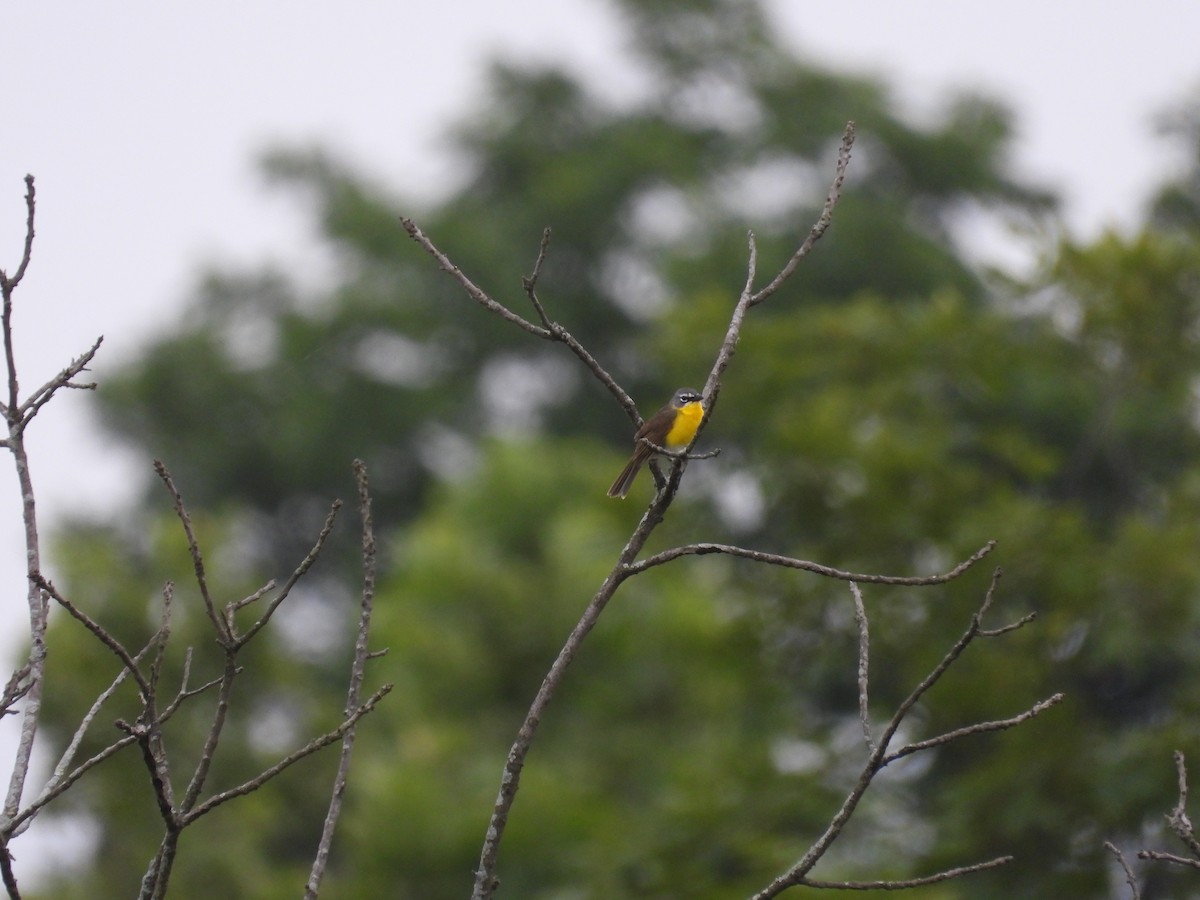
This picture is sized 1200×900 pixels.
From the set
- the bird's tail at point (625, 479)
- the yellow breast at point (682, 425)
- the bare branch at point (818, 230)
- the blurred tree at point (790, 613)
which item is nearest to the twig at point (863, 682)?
the bare branch at point (818, 230)

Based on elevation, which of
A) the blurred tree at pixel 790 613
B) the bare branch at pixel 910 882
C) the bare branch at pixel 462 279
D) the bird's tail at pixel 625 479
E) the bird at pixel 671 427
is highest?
the blurred tree at pixel 790 613

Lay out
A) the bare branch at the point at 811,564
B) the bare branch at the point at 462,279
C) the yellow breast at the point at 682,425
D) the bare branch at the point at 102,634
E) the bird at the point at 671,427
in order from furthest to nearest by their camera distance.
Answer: the yellow breast at the point at 682,425 < the bird at the point at 671,427 < the bare branch at the point at 462,279 < the bare branch at the point at 811,564 < the bare branch at the point at 102,634

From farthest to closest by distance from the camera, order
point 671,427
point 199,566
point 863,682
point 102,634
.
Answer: point 671,427, point 863,682, point 199,566, point 102,634

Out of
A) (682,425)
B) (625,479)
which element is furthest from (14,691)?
(682,425)

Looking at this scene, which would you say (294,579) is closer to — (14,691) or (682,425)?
(14,691)

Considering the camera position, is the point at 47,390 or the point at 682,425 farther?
the point at 682,425

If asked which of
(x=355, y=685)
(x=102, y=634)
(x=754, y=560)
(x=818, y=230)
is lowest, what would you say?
(x=102, y=634)

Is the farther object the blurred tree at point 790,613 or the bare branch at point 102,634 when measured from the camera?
the blurred tree at point 790,613

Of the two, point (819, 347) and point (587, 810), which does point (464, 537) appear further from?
point (819, 347)

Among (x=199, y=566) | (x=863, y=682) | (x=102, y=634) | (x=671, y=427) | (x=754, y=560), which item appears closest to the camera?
(x=102, y=634)

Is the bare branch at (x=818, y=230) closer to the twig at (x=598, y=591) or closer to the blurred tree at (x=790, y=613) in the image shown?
the twig at (x=598, y=591)

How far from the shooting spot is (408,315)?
110ft

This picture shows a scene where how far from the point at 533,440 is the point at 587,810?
33.8 ft

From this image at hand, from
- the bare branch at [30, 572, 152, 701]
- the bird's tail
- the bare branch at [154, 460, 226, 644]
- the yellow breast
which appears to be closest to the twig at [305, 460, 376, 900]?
the bare branch at [154, 460, 226, 644]
